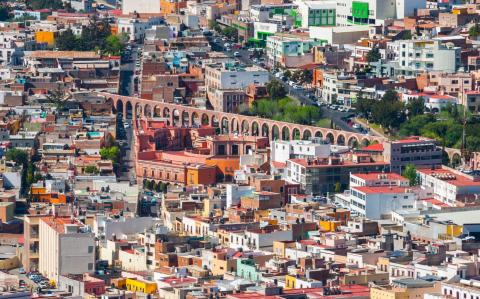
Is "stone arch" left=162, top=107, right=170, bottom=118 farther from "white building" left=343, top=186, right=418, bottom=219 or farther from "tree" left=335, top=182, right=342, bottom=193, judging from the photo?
"white building" left=343, top=186, right=418, bottom=219

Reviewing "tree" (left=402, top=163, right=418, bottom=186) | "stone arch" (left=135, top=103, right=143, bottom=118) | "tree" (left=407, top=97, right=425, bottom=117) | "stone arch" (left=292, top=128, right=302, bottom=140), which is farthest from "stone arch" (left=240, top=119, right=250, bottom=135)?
"tree" (left=402, top=163, right=418, bottom=186)

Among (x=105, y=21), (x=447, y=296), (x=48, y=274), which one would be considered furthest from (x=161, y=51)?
(x=447, y=296)

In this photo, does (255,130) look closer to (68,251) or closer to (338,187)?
(338,187)

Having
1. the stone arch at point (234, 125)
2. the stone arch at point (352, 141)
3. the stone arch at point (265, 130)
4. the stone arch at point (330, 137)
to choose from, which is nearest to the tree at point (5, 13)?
the stone arch at point (234, 125)

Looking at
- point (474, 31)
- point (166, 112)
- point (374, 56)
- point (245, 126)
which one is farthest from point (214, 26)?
point (245, 126)

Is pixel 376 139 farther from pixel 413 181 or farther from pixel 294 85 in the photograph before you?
pixel 294 85

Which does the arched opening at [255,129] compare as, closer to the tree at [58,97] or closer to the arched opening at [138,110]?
the arched opening at [138,110]
